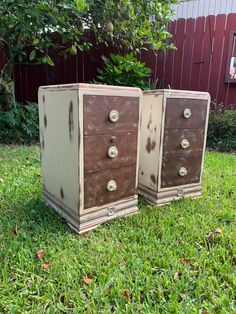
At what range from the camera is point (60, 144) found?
62.4 inches

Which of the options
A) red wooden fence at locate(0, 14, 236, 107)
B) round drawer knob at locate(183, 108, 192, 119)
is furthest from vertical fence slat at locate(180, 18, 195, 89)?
round drawer knob at locate(183, 108, 192, 119)

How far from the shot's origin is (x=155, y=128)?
1.82m

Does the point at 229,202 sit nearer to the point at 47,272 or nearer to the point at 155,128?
the point at 155,128

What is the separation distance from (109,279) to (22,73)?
17.0 ft

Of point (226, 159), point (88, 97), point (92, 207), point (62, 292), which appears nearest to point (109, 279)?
point (62, 292)

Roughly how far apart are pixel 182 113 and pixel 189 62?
3.16 meters

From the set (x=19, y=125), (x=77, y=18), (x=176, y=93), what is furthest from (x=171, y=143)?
(x=19, y=125)

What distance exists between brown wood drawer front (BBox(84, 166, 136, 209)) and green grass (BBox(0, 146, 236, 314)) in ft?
0.53

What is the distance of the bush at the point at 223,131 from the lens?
385 centimetres

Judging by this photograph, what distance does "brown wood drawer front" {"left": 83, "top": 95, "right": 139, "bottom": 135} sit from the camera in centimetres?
139

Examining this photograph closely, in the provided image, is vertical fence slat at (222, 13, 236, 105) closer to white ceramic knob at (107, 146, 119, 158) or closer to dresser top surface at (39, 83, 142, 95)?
dresser top surface at (39, 83, 142, 95)

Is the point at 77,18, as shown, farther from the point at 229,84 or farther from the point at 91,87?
the point at 229,84

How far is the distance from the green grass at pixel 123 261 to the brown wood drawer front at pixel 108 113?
60 centimetres

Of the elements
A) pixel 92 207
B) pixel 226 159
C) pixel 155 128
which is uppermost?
pixel 155 128
